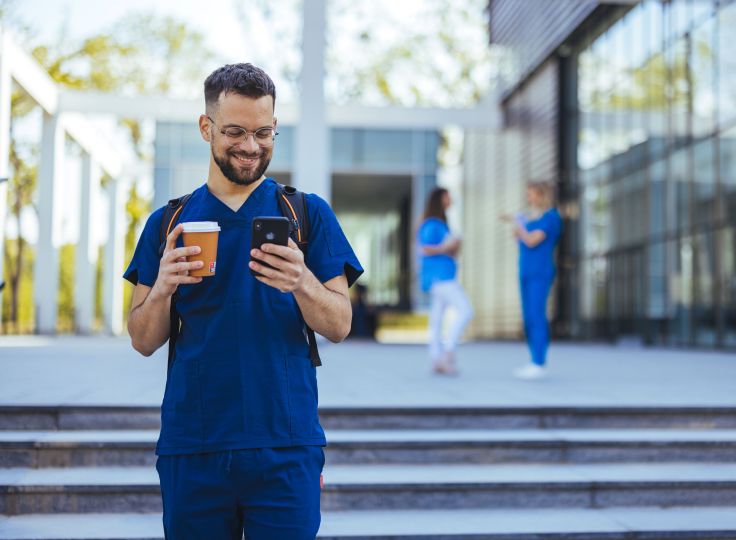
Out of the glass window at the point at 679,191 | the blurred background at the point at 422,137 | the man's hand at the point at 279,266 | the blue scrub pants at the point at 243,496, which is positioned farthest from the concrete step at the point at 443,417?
the glass window at the point at 679,191

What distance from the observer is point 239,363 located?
2072mm

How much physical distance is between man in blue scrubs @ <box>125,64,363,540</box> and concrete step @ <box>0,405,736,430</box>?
3.13 metres

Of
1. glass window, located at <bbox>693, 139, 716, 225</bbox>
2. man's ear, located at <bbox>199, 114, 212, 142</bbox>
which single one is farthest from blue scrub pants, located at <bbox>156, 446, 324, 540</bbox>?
glass window, located at <bbox>693, 139, 716, 225</bbox>

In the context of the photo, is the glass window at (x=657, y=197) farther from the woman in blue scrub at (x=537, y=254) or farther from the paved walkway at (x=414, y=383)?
the woman in blue scrub at (x=537, y=254)

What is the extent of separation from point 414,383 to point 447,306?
118cm

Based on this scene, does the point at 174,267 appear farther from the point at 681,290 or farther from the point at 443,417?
the point at 681,290

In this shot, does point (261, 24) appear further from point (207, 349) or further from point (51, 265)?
point (207, 349)

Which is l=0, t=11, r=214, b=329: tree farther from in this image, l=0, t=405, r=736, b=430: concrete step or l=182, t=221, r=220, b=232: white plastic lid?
l=182, t=221, r=220, b=232: white plastic lid

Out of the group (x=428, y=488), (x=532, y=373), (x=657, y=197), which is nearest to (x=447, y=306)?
(x=532, y=373)

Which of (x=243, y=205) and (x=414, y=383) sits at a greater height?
(x=243, y=205)

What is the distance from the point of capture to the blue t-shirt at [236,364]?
2.06 meters

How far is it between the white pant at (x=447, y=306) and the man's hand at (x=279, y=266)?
590 centimetres

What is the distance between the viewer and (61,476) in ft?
14.8

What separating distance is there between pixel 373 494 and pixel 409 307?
18.2 metres
